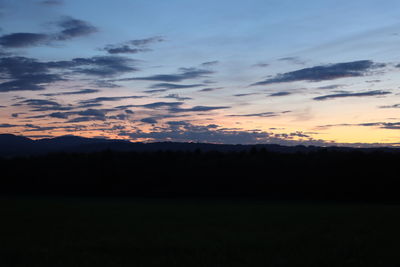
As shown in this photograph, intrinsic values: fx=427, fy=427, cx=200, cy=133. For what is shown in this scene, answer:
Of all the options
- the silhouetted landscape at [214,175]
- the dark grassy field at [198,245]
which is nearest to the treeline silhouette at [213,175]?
the silhouetted landscape at [214,175]

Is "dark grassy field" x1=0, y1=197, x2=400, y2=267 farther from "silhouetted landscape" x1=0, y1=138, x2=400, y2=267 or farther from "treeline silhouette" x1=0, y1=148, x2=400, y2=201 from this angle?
"treeline silhouette" x1=0, y1=148, x2=400, y2=201

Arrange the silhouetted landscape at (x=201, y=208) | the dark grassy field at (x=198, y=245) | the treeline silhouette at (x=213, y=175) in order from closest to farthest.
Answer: the dark grassy field at (x=198, y=245) < the silhouetted landscape at (x=201, y=208) < the treeline silhouette at (x=213, y=175)

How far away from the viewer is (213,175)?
7144cm

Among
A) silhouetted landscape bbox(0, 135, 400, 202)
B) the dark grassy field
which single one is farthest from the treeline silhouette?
the dark grassy field

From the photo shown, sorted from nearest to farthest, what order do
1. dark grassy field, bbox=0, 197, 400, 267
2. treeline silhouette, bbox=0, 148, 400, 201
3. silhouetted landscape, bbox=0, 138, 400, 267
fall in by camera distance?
dark grassy field, bbox=0, 197, 400, 267, silhouetted landscape, bbox=0, 138, 400, 267, treeline silhouette, bbox=0, 148, 400, 201

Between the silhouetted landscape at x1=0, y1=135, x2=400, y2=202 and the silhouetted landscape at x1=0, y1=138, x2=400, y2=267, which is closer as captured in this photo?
the silhouetted landscape at x1=0, y1=138, x2=400, y2=267

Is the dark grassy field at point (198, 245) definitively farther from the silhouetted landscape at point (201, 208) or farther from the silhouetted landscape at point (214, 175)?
the silhouetted landscape at point (214, 175)

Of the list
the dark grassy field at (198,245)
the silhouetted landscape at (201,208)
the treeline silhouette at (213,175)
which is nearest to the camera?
the dark grassy field at (198,245)

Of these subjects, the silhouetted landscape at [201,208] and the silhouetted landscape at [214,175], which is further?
the silhouetted landscape at [214,175]

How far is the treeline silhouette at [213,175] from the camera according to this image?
2534 inches

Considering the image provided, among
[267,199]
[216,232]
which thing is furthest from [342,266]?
[267,199]

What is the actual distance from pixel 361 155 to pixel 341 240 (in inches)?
2201

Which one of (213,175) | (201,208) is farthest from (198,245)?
(213,175)

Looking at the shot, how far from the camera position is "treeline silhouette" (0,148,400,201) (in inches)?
2534
